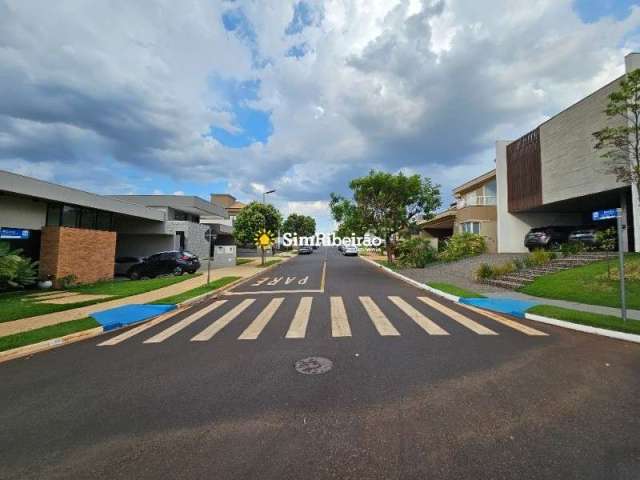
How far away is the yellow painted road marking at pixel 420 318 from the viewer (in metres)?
7.15

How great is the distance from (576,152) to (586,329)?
536 inches

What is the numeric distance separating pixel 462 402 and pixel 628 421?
175cm

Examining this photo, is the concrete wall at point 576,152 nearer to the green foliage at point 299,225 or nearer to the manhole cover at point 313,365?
the manhole cover at point 313,365

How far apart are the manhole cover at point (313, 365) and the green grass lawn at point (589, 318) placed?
665 cm

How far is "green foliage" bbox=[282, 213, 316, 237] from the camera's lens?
74.9 meters

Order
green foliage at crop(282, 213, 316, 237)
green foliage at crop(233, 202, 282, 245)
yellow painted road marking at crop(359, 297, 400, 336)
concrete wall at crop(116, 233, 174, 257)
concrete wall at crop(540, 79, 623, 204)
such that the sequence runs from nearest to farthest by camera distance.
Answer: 1. yellow painted road marking at crop(359, 297, 400, 336)
2. concrete wall at crop(540, 79, 623, 204)
3. concrete wall at crop(116, 233, 174, 257)
4. green foliage at crop(233, 202, 282, 245)
5. green foliage at crop(282, 213, 316, 237)

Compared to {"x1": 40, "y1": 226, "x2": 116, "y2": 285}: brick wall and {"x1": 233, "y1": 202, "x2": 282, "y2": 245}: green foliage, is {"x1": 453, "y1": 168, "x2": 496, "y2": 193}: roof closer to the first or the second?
{"x1": 233, "y1": 202, "x2": 282, "y2": 245}: green foliage

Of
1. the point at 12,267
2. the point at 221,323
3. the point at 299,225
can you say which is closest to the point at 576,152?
the point at 221,323

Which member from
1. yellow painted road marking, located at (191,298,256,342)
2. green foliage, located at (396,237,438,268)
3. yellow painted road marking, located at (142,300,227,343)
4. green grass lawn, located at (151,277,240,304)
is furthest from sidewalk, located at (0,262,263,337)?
green foliage, located at (396,237,438,268)

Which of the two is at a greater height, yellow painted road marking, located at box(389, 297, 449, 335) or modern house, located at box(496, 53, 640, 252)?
modern house, located at box(496, 53, 640, 252)

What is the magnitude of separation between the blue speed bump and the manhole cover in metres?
5.88

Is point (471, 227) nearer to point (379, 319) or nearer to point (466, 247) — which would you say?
point (466, 247)

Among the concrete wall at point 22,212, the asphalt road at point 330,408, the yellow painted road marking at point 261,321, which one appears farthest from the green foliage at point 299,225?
the asphalt road at point 330,408

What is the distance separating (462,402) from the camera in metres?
3.91
